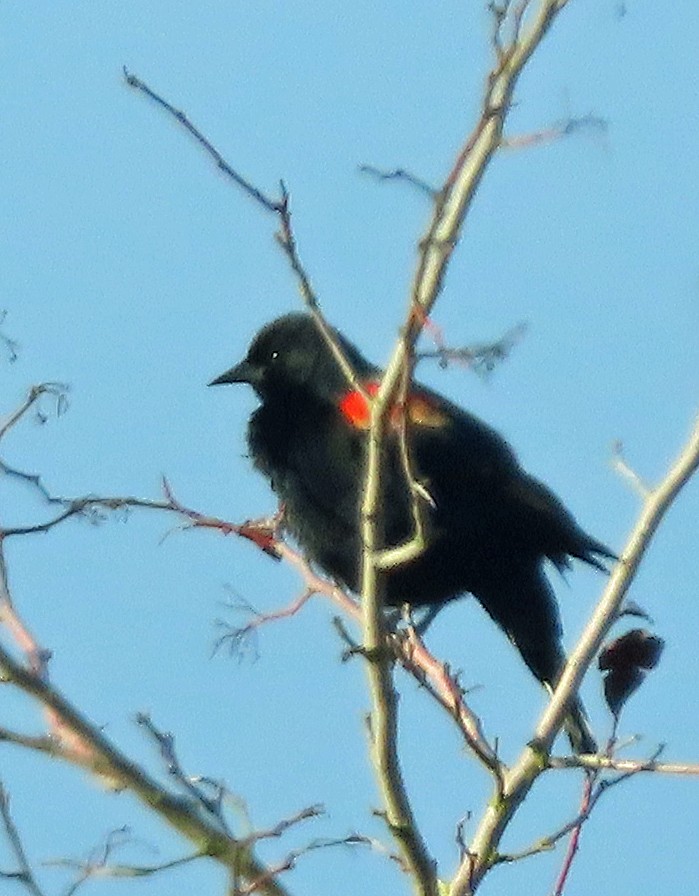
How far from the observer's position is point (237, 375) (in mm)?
5543

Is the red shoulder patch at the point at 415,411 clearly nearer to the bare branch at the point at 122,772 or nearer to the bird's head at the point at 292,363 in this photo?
the bird's head at the point at 292,363

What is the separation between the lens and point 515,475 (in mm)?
4898

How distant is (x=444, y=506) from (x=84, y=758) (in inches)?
78.4

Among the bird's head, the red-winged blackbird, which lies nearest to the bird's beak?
the bird's head

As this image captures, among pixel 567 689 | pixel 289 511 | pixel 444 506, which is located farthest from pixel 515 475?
pixel 567 689

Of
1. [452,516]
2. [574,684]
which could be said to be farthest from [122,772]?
[452,516]

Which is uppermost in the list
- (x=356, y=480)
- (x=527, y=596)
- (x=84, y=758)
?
(x=356, y=480)

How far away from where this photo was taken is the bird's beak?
5.51 meters

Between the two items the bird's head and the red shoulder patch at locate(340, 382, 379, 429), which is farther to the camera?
the bird's head

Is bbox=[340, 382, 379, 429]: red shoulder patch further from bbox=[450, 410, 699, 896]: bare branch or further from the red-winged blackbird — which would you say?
bbox=[450, 410, 699, 896]: bare branch

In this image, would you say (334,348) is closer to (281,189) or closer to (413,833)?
Result: (281,189)

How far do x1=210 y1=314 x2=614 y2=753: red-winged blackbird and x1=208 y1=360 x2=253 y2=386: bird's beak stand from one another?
1.63ft

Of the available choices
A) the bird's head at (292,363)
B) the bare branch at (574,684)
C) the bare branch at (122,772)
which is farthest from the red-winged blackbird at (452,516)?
the bare branch at (122,772)

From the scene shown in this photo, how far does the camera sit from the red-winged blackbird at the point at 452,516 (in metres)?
4.78
